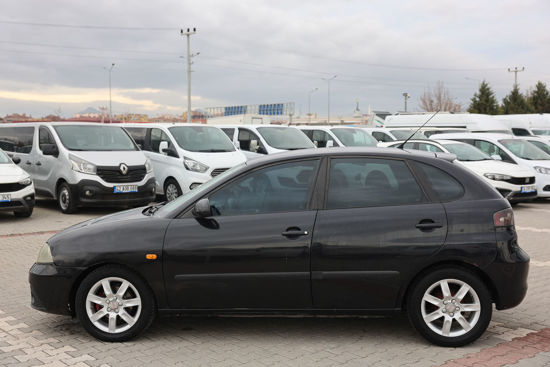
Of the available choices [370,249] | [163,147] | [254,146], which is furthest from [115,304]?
[254,146]

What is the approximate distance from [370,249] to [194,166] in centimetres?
904

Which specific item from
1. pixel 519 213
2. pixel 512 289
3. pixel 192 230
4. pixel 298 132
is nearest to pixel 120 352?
pixel 192 230

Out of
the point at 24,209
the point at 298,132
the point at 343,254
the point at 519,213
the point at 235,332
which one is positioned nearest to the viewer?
the point at 343,254

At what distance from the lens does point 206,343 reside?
4.79 m

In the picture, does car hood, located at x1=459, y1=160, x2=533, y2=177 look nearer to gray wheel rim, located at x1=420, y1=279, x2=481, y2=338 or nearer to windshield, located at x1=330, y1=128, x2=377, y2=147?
windshield, located at x1=330, y1=128, x2=377, y2=147

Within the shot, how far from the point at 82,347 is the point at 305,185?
83.1 inches

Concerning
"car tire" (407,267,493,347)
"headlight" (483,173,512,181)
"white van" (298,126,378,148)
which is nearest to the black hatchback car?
"car tire" (407,267,493,347)

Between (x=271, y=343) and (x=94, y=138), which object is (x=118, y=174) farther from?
(x=271, y=343)

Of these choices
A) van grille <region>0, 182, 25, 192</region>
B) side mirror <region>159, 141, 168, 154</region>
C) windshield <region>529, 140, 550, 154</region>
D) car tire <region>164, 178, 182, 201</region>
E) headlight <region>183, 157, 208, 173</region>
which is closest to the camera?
van grille <region>0, 182, 25, 192</region>

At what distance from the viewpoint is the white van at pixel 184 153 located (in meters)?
13.2

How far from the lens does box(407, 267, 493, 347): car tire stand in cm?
459

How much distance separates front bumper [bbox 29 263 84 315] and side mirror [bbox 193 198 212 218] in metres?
1.00

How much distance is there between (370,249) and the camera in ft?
15.1

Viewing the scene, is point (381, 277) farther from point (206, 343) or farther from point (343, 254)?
point (206, 343)
